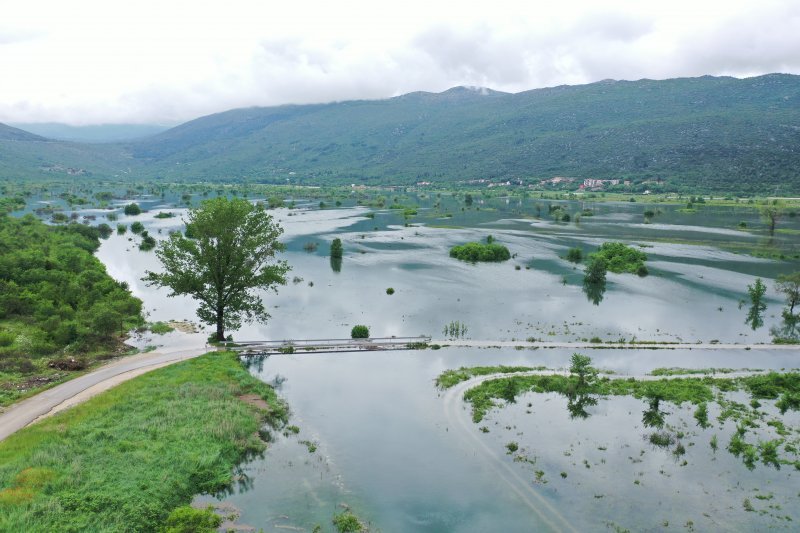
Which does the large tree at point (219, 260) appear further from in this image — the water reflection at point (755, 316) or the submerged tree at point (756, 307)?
the submerged tree at point (756, 307)

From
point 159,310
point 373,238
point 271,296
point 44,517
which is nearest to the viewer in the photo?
point 44,517

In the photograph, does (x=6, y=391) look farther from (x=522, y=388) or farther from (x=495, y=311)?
(x=495, y=311)

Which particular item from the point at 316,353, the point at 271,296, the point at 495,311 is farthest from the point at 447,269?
the point at 316,353

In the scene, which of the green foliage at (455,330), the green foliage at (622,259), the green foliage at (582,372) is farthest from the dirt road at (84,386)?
the green foliage at (622,259)

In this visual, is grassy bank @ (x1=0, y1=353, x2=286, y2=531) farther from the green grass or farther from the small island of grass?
the small island of grass

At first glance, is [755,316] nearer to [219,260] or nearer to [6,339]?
[219,260]

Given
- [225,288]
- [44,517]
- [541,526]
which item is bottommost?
[541,526]

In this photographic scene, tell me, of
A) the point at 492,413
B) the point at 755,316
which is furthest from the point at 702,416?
the point at 755,316
